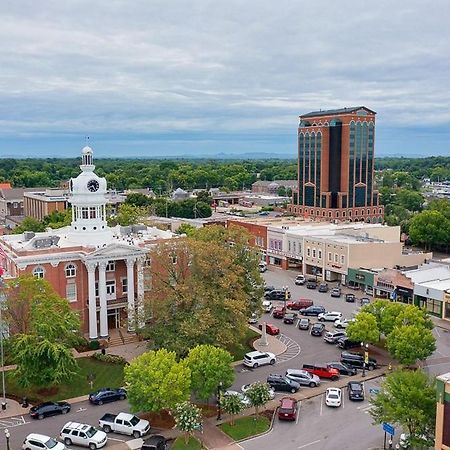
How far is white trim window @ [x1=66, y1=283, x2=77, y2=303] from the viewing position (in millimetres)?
58031

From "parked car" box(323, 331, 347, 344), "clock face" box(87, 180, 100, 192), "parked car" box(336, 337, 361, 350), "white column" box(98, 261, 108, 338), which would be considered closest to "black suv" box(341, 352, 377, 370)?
"parked car" box(336, 337, 361, 350)

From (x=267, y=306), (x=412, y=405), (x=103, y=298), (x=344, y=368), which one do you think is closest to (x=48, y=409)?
(x=103, y=298)

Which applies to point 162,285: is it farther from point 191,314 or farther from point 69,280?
point 69,280

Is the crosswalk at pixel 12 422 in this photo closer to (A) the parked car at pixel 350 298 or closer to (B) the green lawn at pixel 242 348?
(B) the green lawn at pixel 242 348

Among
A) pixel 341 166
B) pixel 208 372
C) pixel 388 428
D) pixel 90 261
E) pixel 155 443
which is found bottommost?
pixel 155 443

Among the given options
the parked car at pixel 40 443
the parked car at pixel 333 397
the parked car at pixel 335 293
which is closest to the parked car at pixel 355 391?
the parked car at pixel 333 397

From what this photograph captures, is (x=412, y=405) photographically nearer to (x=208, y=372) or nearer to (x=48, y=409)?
(x=208, y=372)

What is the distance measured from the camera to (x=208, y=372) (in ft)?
133

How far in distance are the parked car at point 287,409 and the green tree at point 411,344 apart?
11.2m

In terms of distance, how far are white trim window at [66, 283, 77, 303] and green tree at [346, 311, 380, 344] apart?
2743cm

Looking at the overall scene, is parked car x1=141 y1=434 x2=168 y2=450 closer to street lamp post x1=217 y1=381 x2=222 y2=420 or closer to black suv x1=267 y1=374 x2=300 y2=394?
street lamp post x1=217 y1=381 x2=222 y2=420

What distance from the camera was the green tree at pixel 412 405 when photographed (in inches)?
1359

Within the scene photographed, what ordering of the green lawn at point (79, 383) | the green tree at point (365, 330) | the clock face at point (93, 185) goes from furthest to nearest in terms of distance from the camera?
the clock face at point (93, 185) → the green tree at point (365, 330) → the green lawn at point (79, 383)

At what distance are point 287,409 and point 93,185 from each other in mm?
32497
